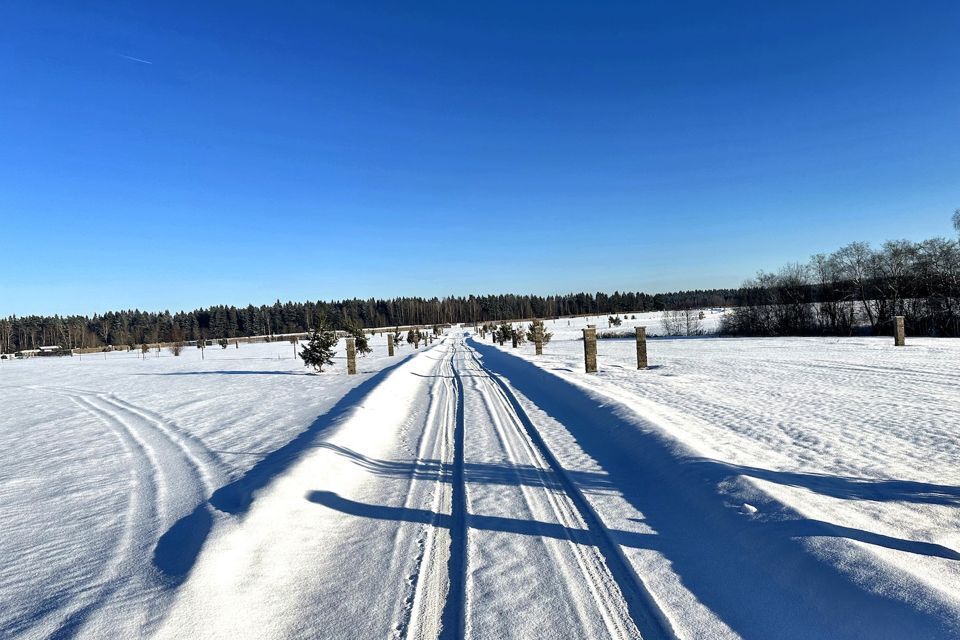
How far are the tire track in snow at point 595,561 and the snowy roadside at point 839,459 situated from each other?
0.28 m

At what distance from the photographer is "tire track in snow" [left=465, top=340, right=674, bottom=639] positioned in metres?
3.09

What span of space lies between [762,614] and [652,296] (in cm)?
19877

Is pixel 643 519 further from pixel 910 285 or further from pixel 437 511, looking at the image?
pixel 910 285

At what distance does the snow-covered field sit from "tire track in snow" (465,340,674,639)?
0.06 ft

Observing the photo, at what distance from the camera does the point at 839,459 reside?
6.06 meters

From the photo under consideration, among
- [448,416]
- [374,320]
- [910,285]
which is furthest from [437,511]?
[374,320]

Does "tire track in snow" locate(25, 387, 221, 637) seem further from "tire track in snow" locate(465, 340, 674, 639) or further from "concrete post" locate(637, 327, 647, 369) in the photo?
"concrete post" locate(637, 327, 647, 369)

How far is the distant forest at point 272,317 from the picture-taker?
11694cm

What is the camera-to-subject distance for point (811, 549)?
11.9ft

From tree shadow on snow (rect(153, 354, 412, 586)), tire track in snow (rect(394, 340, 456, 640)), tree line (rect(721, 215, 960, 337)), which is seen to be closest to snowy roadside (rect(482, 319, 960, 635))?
tire track in snow (rect(394, 340, 456, 640))

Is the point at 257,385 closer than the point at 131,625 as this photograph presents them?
No

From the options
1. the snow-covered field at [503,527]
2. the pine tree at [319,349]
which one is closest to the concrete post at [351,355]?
the pine tree at [319,349]

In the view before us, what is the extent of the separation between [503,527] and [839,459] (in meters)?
4.41

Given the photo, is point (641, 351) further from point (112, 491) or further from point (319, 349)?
point (112, 491)
